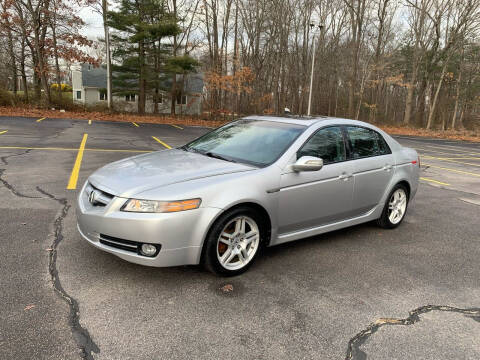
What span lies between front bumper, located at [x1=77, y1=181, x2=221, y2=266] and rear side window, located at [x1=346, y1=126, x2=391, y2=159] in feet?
7.50

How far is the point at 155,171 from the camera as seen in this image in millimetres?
3674

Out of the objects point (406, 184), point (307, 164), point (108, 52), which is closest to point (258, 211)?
point (307, 164)

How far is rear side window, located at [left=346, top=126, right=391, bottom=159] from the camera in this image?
4730 mm

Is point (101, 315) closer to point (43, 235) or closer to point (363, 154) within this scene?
point (43, 235)

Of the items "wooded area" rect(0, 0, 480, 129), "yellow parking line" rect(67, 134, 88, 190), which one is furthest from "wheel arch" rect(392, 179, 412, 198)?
"wooded area" rect(0, 0, 480, 129)

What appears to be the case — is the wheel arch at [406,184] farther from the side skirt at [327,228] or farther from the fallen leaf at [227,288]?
the fallen leaf at [227,288]

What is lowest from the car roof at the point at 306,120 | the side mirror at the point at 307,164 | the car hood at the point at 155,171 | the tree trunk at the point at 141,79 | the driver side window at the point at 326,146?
the car hood at the point at 155,171

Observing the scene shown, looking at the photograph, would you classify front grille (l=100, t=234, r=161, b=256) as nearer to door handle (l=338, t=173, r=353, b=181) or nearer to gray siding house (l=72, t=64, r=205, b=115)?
door handle (l=338, t=173, r=353, b=181)

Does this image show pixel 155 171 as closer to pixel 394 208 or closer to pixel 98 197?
pixel 98 197

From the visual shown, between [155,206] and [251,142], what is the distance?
5.31ft

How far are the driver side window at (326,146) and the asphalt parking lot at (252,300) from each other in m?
1.08

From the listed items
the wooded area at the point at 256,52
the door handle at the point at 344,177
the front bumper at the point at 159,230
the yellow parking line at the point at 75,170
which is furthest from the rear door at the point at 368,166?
the wooded area at the point at 256,52

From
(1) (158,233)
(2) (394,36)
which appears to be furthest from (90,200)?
(2) (394,36)

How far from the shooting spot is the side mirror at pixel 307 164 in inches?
150
